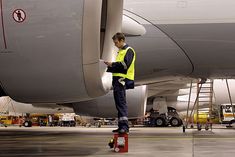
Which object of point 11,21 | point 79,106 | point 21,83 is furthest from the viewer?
point 79,106

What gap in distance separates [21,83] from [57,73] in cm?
38

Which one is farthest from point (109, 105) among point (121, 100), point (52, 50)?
point (52, 50)

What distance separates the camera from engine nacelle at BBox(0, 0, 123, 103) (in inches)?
140

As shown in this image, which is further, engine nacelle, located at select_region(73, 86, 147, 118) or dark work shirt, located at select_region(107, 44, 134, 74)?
engine nacelle, located at select_region(73, 86, 147, 118)

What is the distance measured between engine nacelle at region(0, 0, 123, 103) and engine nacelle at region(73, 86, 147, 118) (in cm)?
378

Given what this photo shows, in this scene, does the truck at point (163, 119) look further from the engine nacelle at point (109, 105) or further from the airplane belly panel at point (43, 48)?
the airplane belly panel at point (43, 48)

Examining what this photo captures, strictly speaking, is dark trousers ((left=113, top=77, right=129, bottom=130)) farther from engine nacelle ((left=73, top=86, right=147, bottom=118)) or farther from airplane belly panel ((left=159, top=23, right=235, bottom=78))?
engine nacelle ((left=73, top=86, right=147, bottom=118))

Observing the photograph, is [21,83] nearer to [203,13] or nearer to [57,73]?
[57,73]

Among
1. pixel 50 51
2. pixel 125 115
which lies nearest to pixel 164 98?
pixel 125 115

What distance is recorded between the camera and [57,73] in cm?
375

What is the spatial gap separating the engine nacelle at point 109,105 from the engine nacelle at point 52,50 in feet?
12.4

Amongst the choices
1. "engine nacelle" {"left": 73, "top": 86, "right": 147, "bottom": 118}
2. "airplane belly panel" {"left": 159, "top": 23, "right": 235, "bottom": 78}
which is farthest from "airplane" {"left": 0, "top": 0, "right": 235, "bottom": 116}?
"engine nacelle" {"left": 73, "top": 86, "right": 147, "bottom": 118}

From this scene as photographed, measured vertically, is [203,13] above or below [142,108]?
above

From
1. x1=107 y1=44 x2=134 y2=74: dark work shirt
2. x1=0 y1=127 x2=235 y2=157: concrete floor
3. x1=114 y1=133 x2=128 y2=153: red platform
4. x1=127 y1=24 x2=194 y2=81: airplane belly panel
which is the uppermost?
x1=127 y1=24 x2=194 y2=81: airplane belly panel
